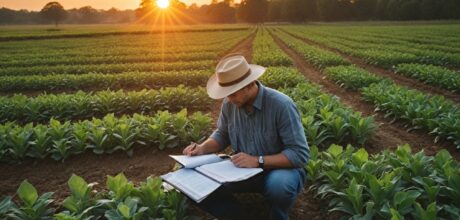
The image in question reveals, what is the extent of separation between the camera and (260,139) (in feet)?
12.7

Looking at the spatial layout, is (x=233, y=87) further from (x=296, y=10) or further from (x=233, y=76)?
(x=296, y=10)

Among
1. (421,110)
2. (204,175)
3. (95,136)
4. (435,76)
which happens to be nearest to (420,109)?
(421,110)

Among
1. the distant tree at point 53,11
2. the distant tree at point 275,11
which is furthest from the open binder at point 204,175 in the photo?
the distant tree at point 53,11

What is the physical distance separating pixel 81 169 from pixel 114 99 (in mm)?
3773

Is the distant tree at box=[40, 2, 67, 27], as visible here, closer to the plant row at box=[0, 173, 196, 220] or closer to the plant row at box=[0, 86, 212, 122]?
the plant row at box=[0, 86, 212, 122]

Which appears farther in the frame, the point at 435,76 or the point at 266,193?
the point at 435,76

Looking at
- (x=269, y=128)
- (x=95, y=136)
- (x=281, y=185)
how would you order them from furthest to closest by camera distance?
(x=95, y=136)
(x=269, y=128)
(x=281, y=185)

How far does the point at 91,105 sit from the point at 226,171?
6.81 metres

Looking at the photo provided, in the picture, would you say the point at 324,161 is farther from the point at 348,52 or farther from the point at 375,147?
the point at 348,52

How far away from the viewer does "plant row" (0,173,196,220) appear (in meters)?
3.81

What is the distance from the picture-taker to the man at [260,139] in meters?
3.58

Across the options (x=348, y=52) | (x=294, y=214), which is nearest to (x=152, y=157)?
(x=294, y=214)

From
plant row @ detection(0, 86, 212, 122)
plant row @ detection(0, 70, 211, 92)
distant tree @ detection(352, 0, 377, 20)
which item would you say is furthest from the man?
distant tree @ detection(352, 0, 377, 20)

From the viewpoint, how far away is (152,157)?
6.59m
